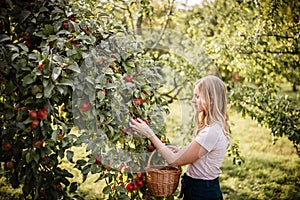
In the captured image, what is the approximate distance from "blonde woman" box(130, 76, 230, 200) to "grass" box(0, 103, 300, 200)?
1.47m

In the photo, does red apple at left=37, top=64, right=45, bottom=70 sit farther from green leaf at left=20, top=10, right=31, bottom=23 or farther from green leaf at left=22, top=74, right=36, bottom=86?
green leaf at left=20, top=10, right=31, bottom=23

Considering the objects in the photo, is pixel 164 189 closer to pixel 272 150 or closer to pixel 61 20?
pixel 61 20

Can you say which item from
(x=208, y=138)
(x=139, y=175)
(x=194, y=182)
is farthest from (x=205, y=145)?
(x=139, y=175)

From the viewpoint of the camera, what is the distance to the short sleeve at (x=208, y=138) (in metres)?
2.04

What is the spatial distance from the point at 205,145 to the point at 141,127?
360 mm

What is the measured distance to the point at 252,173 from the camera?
15.2 ft

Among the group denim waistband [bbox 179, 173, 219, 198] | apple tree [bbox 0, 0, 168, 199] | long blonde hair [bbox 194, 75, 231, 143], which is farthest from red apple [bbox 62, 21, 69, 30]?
denim waistband [bbox 179, 173, 219, 198]

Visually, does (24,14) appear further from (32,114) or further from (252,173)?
(252,173)

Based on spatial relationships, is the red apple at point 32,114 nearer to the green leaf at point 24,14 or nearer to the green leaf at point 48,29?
the green leaf at point 48,29

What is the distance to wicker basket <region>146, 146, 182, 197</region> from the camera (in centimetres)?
201

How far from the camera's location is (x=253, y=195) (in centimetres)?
399

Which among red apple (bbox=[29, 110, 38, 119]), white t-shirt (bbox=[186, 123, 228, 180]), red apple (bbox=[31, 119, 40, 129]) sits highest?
red apple (bbox=[29, 110, 38, 119])

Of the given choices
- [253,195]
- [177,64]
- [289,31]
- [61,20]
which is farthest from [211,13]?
[61,20]

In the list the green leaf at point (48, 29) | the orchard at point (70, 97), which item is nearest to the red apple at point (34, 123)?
the orchard at point (70, 97)
